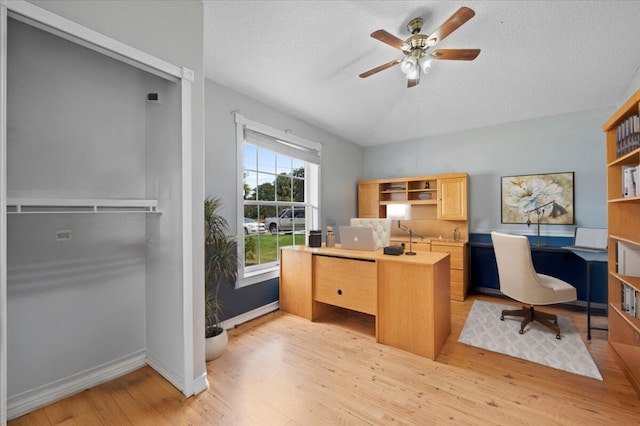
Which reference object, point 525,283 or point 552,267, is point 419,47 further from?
point 552,267

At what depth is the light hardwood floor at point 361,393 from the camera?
1.66 m

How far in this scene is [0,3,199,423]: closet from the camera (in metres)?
1.69

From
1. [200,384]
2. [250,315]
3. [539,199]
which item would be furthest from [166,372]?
[539,199]

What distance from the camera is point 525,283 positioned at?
106 inches

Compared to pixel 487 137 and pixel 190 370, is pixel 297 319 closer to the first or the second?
pixel 190 370

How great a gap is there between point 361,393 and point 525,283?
80.4 inches

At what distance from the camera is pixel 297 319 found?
3.20 meters

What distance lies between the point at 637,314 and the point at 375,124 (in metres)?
3.63

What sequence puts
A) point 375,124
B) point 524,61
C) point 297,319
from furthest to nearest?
point 375,124, point 297,319, point 524,61

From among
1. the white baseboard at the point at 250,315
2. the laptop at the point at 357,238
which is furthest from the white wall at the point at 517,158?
the white baseboard at the point at 250,315

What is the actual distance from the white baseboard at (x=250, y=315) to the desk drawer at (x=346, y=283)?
2.19ft

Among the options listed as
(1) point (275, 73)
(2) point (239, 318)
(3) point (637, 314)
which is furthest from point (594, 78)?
(2) point (239, 318)

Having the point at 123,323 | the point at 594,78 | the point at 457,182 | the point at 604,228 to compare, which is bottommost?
the point at 123,323

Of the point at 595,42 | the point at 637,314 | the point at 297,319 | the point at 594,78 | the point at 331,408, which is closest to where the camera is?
the point at 331,408
